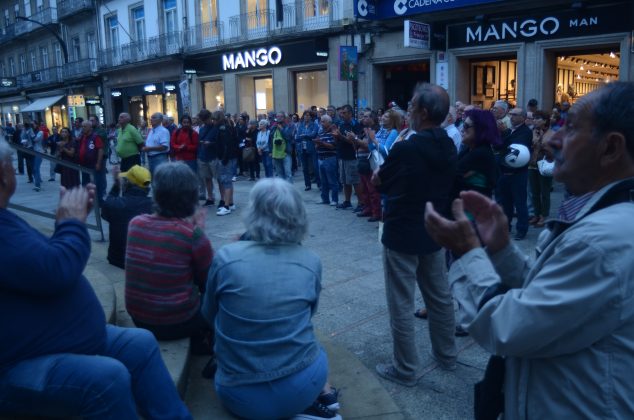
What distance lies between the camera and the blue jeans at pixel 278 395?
8.45ft

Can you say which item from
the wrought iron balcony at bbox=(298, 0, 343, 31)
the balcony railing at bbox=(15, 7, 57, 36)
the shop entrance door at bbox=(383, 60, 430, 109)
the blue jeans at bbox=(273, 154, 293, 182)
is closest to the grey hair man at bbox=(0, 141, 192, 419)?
the blue jeans at bbox=(273, 154, 293, 182)

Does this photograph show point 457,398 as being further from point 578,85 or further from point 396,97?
point 396,97

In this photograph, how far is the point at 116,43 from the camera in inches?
1093

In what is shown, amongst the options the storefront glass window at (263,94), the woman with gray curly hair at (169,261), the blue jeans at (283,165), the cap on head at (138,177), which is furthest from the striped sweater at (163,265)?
the storefront glass window at (263,94)

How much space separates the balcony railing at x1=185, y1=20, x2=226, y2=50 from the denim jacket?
20.2 meters

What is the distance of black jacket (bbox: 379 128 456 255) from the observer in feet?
11.3

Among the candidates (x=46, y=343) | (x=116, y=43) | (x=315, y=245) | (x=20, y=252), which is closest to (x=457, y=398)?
(x=46, y=343)

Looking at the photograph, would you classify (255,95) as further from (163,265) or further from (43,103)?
(43,103)

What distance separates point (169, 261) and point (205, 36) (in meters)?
20.6

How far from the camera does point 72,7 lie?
30250 mm

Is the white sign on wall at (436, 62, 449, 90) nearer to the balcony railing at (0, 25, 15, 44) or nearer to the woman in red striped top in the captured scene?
the woman in red striped top

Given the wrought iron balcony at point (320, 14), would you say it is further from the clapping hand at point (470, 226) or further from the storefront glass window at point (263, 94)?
the clapping hand at point (470, 226)

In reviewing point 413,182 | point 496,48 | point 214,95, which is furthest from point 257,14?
point 413,182

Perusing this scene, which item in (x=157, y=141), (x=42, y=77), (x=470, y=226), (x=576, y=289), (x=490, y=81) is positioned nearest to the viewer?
(x=576, y=289)
